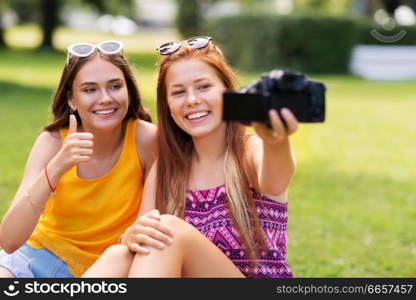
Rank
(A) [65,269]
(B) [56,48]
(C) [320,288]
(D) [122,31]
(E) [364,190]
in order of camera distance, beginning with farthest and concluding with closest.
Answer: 1. (D) [122,31]
2. (B) [56,48]
3. (E) [364,190]
4. (A) [65,269]
5. (C) [320,288]

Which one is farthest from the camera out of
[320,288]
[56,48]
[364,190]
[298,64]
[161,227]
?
[56,48]

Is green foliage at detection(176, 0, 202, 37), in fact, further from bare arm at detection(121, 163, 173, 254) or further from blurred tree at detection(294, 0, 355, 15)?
bare arm at detection(121, 163, 173, 254)

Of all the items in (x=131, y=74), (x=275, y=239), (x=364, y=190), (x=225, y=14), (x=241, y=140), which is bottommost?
(x=364, y=190)

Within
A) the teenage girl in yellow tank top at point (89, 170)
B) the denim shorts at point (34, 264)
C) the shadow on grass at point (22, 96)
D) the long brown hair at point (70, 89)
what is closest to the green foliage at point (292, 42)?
the shadow on grass at point (22, 96)

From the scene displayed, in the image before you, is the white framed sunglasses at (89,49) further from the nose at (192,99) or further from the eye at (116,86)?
the nose at (192,99)

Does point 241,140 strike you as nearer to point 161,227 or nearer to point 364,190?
point 161,227

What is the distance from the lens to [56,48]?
1163 inches

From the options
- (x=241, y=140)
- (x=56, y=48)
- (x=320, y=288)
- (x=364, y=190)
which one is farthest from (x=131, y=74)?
(x=56, y=48)

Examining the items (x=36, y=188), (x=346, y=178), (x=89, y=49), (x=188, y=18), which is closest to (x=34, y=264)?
(x=36, y=188)

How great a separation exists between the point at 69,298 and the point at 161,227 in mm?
488

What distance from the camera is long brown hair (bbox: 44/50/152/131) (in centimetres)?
339

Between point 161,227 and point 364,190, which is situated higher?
point 161,227

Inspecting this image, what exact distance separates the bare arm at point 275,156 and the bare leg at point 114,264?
586mm

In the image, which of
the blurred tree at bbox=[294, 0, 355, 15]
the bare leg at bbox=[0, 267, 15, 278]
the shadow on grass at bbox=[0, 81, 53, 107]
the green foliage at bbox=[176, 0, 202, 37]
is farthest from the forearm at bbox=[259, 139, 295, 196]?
the green foliage at bbox=[176, 0, 202, 37]
